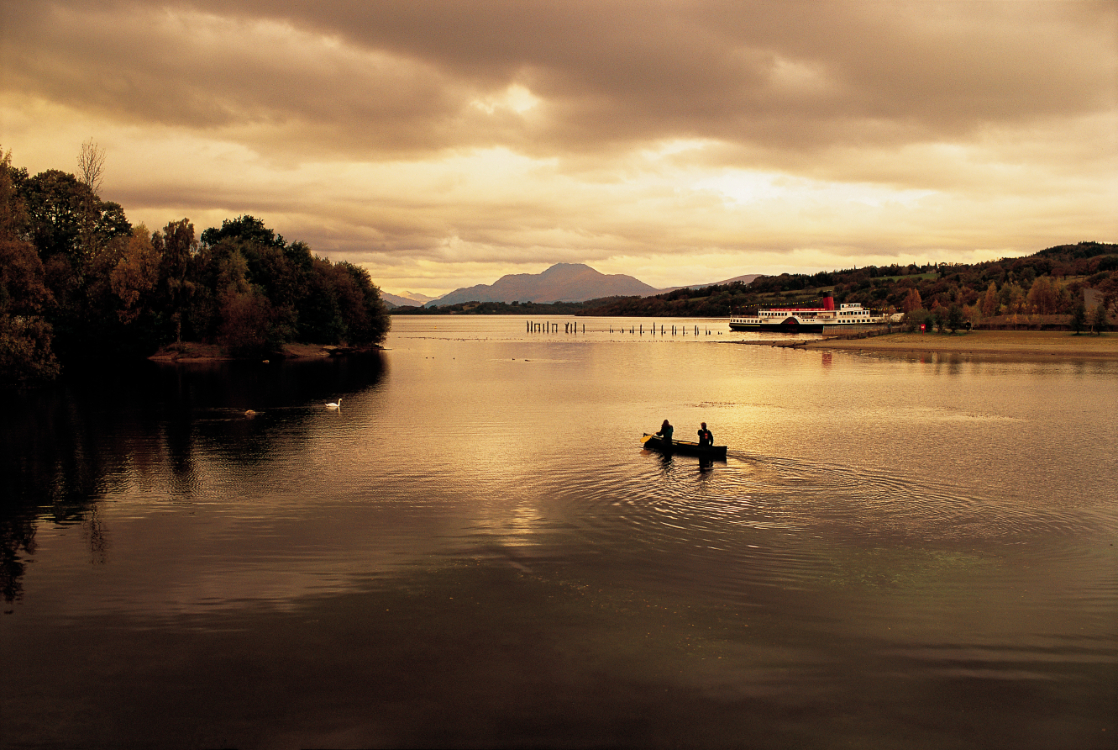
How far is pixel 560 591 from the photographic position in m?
20.7

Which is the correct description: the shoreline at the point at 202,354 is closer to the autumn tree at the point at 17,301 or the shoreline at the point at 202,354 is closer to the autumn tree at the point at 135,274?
the autumn tree at the point at 135,274

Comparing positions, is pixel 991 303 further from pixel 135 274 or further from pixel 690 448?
pixel 135 274

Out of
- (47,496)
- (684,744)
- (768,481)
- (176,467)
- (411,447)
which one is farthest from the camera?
(411,447)

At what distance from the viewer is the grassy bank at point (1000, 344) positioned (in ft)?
404

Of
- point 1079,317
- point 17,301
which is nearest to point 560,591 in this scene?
point 17,301

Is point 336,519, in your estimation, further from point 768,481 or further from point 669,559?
point 768,481

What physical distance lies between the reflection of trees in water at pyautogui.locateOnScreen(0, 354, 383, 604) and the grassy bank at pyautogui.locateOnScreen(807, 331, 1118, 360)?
11065 cm

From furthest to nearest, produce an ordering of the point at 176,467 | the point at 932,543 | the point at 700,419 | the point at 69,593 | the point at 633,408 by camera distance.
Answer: the point at 633,408
the point at 700,419
the point at 176,467
the point at 932,543
the point at 69,593

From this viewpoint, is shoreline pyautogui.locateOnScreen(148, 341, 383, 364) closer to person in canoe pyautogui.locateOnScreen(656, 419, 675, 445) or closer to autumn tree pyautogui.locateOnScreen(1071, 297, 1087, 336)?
person in canoe pyautogui.locateOnScreen(656, 419, 675, 445)

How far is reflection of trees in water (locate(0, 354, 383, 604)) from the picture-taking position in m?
29.1

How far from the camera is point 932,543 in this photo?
25047 millimetres

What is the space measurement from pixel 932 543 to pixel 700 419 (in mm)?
31519

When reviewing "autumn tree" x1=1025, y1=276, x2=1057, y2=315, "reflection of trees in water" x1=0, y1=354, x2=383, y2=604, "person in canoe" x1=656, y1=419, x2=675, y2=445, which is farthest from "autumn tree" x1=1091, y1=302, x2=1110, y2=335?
"person in canoe" x1=656, y1=419, x2=675, y2=445

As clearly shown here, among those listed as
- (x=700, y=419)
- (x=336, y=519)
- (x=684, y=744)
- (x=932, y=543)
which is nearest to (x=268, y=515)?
(x=336, y=519)
